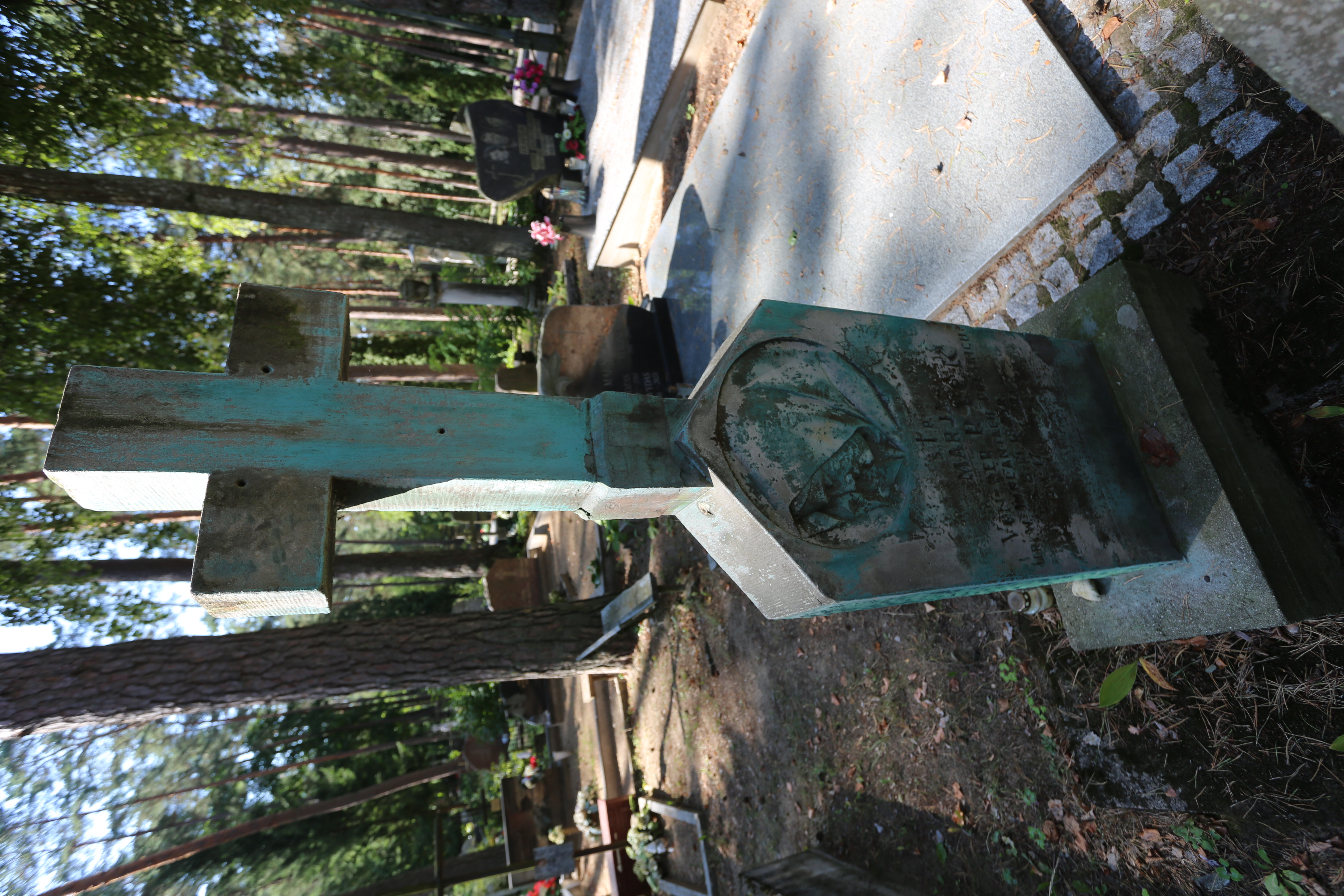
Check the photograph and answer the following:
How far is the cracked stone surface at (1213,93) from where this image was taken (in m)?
2.58

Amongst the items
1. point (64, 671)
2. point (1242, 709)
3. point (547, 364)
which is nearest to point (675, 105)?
point (547, 364)

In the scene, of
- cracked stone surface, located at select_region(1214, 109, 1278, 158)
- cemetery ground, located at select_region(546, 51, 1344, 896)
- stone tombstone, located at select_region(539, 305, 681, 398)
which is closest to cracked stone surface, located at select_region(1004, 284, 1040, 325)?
cemetery ground, located at select_region(546, 51, 1344, 896)

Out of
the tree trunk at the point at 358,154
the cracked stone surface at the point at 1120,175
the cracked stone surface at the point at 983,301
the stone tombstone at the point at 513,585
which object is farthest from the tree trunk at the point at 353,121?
the cracked stone surface at the point at 1120,175

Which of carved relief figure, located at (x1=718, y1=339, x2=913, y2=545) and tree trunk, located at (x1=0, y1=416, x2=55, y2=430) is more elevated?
tree trunk, located at (x1=0, y1=416, x2=55, y2=430)

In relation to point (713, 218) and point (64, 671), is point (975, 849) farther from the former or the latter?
point (64, 671)

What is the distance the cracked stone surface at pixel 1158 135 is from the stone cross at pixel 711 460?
4.00 ft

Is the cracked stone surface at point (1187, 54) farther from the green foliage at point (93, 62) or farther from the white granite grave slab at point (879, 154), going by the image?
the green foliage at point (93, 62)

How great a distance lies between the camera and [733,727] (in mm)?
5738

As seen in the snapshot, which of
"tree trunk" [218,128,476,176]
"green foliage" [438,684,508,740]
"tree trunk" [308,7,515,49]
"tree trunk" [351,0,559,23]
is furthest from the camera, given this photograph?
"green foliage" [438,684,508,740]

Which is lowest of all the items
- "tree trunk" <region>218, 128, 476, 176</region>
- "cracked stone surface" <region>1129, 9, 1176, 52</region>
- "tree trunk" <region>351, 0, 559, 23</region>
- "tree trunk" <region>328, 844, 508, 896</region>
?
"tree trunk" <region>328, 844, 508, 896</region>

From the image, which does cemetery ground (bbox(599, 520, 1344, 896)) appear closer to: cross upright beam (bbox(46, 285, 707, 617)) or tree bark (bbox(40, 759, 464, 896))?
cross upright beam (bbox(46, 285, 707, 617))

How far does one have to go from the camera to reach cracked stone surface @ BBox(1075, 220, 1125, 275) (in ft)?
9.75

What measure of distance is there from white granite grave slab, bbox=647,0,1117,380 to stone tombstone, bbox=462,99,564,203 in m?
3.36

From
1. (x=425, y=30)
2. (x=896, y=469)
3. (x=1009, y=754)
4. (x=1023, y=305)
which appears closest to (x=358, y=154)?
(x=425, y=30)
